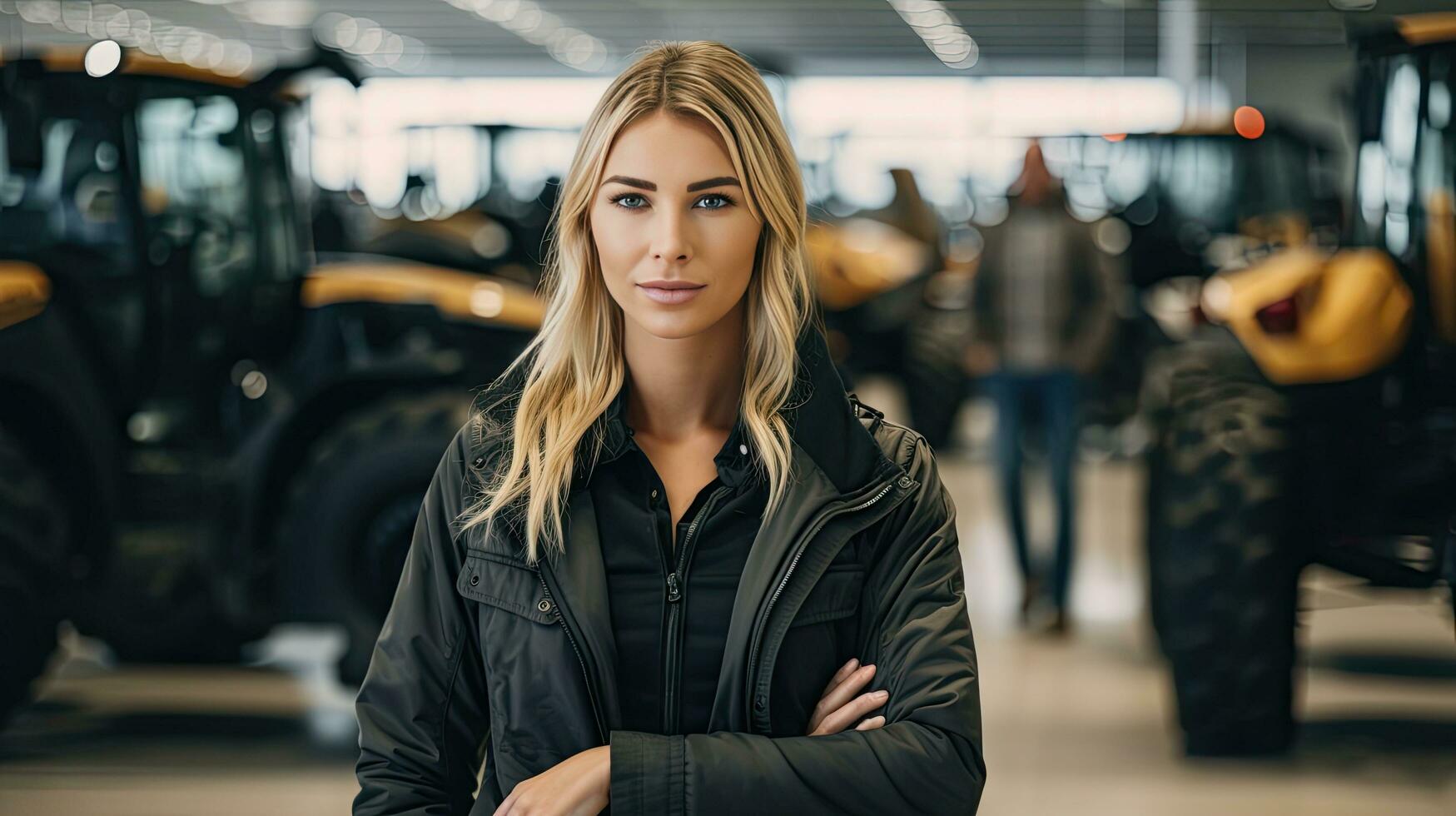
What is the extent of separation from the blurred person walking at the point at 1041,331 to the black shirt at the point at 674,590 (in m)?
A: 4.21

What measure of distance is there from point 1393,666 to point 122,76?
463cm

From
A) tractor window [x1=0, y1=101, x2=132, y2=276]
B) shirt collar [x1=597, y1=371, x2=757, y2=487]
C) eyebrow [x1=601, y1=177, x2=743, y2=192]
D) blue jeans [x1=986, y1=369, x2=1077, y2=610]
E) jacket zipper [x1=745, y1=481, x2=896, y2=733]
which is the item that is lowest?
jacket zipper [x1=745, y1=481, x2=896, y2=733]

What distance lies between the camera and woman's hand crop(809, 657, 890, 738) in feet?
4.90

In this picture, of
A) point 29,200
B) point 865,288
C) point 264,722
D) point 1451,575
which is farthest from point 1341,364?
point 865,288

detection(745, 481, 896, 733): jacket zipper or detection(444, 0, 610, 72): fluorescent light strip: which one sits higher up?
detection(444, 0, 610, 72): fluorescent light strip

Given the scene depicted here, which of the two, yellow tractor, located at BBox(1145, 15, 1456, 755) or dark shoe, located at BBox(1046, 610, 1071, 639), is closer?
yellow tractor, located at BBox(1145, 15, 1456, 755)

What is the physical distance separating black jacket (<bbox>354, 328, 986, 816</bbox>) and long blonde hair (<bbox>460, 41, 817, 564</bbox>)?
3cm

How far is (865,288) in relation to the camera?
9.86 meters

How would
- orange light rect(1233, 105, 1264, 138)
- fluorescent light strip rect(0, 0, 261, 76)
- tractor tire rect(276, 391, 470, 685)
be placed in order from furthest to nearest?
fluorescent light strip rect(0, 0, 261, 76) → orange light rect(1233, 105, 1264, 138) → tractor tire rect(276, 391, 470, 685)

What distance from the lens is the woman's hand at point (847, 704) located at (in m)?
1.49

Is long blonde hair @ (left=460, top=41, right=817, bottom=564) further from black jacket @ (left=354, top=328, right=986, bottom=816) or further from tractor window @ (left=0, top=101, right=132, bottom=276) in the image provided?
tractor window @ (left=0, top=101, right=132, bottom=276)

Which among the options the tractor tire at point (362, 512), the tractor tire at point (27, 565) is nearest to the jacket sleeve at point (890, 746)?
the tractor tire at point (362, 512)

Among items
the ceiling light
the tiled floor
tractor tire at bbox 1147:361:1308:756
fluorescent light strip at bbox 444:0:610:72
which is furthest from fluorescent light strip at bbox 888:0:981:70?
the ceiling light

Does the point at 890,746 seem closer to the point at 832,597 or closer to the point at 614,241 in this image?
the point at 832,597
